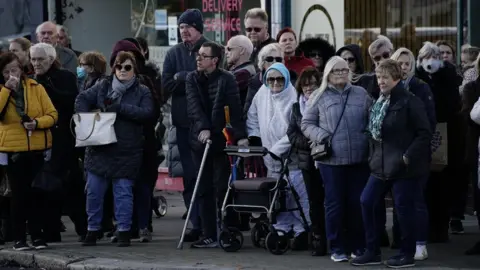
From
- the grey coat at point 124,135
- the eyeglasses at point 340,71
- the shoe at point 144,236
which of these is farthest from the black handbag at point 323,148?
the shoe at point 144,236

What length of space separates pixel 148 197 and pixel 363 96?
9.17 ft

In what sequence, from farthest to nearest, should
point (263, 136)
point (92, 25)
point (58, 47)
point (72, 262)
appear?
point (92, 25), point (58, 47), point (263, 136), point (72, 262)

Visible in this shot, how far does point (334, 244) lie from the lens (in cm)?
1207

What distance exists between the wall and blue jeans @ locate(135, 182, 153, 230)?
6.81 metres

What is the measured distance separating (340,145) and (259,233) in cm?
151

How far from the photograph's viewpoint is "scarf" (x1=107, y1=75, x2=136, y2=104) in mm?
13312

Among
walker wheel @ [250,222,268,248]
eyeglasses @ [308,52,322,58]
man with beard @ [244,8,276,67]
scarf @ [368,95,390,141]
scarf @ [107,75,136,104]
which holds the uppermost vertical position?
man with beard @ [244,8,276,67]

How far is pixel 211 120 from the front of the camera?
13070 mm

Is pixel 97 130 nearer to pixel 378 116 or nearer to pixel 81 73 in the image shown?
Answer: pixel 81 73

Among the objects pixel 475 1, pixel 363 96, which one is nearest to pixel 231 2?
pixel 475 1

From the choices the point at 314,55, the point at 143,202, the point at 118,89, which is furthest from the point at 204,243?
the point at 314,55

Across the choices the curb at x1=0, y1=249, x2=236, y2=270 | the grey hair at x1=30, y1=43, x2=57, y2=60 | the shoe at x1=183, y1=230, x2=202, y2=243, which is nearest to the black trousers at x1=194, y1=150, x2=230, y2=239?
the shoe at x1=183, y1=230, x2=202, y2=243

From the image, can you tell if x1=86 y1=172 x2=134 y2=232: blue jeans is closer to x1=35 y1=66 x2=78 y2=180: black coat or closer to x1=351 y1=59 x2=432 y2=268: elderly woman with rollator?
x1=35 y1=66 x2=78 y2=180: black coat

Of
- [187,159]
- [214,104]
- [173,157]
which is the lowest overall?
[173,157]
